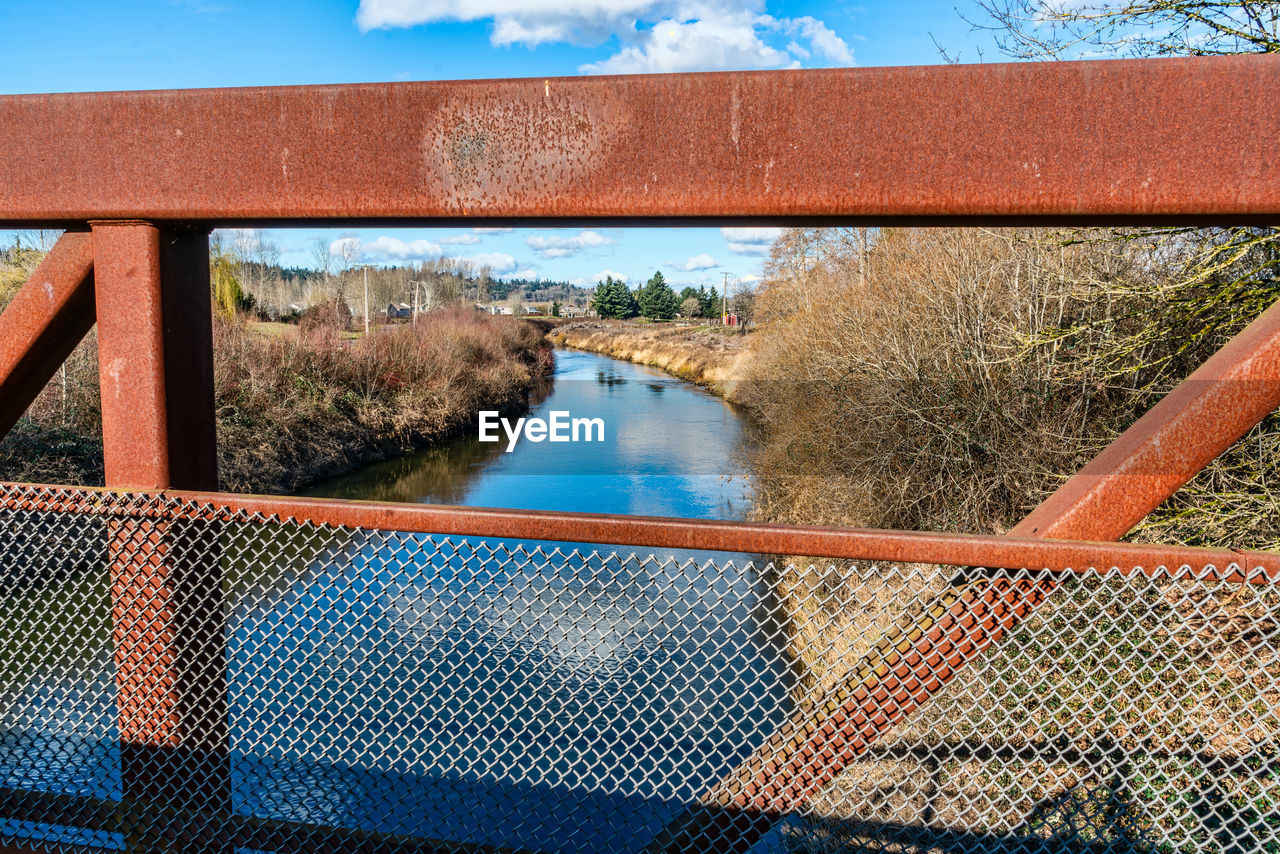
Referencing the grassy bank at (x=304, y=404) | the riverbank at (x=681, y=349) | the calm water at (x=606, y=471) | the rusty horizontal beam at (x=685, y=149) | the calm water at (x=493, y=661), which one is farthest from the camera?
the riverbank at (x=681, y=349)

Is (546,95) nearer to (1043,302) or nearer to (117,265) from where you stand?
(117,265)

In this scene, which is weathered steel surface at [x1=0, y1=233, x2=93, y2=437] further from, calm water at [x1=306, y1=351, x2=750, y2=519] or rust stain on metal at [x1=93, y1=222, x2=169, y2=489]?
calm water at [x1=306, y1=351, x2=750, y2=519]

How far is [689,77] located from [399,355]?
84.9 feet

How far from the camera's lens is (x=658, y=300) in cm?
10988

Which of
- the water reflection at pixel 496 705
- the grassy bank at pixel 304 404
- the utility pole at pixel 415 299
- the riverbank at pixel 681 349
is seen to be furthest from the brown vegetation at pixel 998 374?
the utility pole at pixel 415 299

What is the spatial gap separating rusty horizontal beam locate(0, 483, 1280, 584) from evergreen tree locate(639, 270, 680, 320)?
105311 millimetres

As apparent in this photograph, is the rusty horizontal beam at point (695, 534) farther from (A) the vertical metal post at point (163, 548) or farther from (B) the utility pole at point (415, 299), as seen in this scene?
→ (B) the utility pole at point (415, 299)

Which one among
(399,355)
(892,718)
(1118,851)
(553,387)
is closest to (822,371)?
(1118,851)

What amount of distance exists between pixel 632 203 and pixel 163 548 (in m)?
1.51

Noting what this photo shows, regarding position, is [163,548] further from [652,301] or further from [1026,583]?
[652,301]

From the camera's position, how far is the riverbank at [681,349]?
35188mm

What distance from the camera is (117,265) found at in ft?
6.95

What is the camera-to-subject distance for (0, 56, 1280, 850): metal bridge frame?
1.69m

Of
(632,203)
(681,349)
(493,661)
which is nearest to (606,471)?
(493,661)
